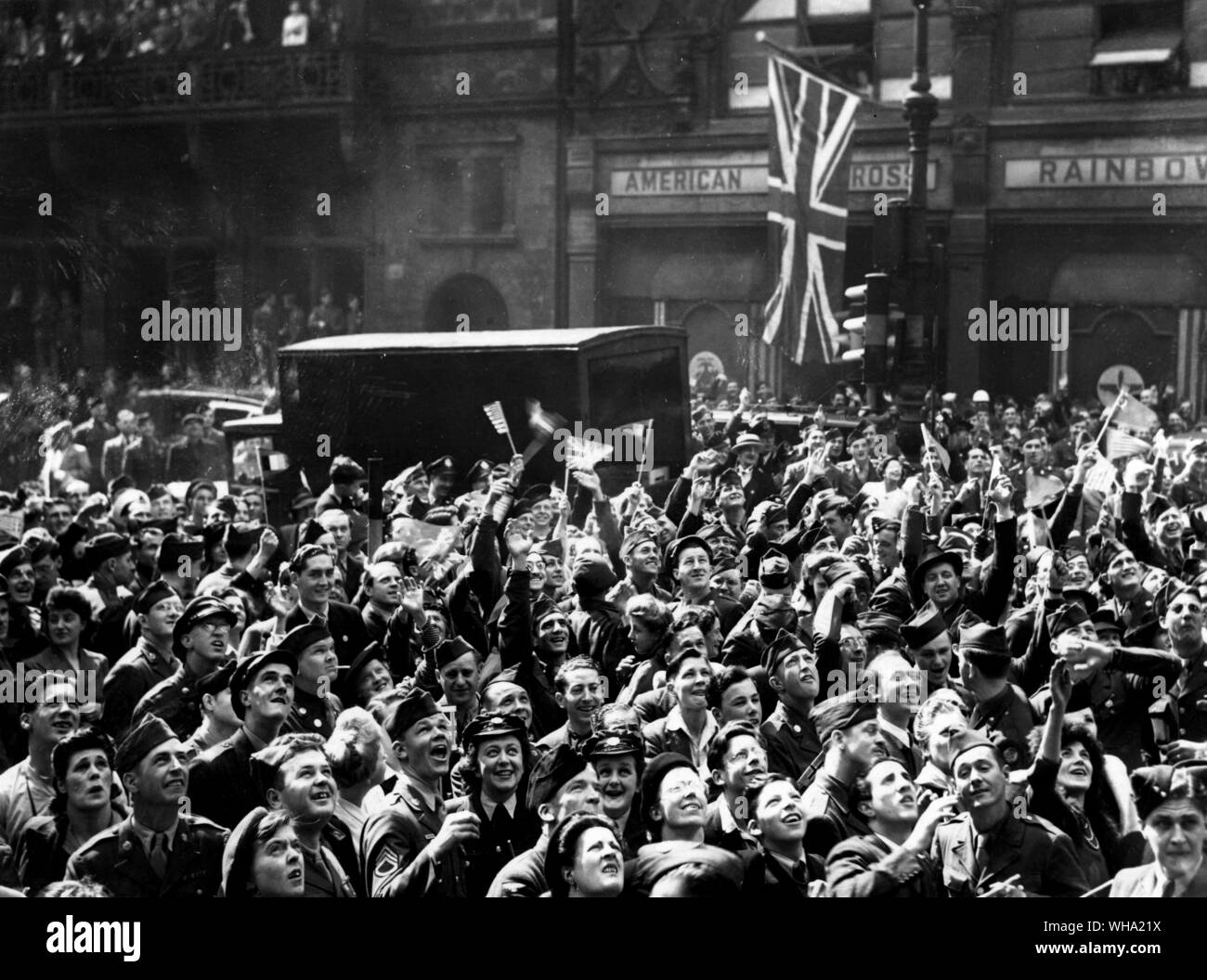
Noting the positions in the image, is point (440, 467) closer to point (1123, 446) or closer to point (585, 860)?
point (1123, 446)

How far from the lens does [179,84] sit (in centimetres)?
881

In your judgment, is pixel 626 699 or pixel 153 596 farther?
pixel 153 596

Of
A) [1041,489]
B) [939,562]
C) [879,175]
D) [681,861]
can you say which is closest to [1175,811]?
[681,861]

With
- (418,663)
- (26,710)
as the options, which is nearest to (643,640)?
(418,663)

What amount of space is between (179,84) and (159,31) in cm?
39

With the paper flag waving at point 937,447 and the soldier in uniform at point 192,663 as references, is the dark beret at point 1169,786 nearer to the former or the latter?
the soldier in uniform at point 192,663

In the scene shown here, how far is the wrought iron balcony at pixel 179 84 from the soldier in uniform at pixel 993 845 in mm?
6054

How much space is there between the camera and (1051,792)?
516cm

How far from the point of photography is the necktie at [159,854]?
5074 mm

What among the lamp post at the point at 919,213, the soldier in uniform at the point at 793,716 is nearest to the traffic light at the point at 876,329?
the lamp post at the point at 919,213

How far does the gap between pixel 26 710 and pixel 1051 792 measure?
4118 millimetres

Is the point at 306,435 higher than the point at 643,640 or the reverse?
higher

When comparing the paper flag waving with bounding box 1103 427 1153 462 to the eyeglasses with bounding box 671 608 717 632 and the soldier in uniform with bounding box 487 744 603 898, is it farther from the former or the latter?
the soldier in uniform with bounding box 487 744 603 898
